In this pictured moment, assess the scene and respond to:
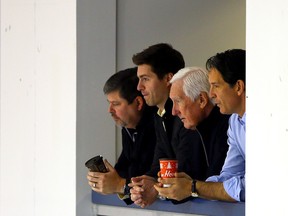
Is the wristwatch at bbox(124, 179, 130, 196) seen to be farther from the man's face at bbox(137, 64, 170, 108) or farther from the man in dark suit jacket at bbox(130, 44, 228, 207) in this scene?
the man's face at bbox(137, 64, 170, 108)

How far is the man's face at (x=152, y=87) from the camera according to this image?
3.80m

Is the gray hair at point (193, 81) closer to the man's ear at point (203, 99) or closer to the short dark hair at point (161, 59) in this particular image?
the man's ear at point (203, 99)

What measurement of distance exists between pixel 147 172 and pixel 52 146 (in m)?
0.64

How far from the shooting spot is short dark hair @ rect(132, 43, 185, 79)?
12.6ft

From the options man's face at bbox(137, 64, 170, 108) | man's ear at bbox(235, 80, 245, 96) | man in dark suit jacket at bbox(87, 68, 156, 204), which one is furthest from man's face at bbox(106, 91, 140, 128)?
man's ear at bbox(235, 80, 245, 96)

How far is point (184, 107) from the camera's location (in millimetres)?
3508

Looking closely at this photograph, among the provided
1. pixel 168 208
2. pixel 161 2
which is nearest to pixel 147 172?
pixel 168 208

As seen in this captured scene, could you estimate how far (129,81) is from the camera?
3.98 m

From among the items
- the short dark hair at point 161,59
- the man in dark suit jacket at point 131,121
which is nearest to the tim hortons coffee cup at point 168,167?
the man in dark suit jacket at point 131,121
